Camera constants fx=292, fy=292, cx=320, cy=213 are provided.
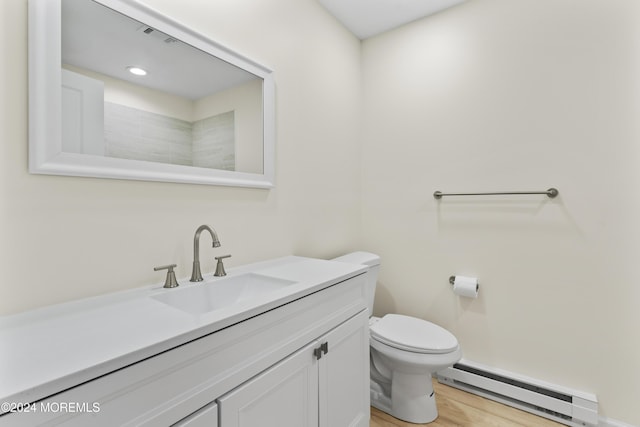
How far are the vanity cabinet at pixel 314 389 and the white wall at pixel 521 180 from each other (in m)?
0.89

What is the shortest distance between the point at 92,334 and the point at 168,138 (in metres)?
0.72

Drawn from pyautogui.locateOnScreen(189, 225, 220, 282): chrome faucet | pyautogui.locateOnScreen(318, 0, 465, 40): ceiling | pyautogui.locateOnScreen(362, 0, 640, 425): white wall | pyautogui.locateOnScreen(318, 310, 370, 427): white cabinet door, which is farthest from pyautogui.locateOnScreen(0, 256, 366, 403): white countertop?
pyautogui.locateOnScreen(318, 0, 465, 40): ceiling

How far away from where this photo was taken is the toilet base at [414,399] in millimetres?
1549

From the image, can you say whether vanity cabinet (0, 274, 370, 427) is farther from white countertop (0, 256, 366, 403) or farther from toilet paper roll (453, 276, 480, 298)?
toilet paper roll (453, 276, 480, 298)

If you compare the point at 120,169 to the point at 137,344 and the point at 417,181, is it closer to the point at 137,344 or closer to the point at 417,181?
the point at 137,344

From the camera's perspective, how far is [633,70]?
1414 millimetres

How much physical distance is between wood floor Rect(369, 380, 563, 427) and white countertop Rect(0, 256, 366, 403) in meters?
1.08

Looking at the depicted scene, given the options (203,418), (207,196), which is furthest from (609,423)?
(207,196)

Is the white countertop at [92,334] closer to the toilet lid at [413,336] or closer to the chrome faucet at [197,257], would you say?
the chrome faucet at [197,257]

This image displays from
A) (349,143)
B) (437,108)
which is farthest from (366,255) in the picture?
(437,108)

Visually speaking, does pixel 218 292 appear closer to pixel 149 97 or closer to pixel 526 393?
pixel 149 97

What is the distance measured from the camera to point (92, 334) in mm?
673

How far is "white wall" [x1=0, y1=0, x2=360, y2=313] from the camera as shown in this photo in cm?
80

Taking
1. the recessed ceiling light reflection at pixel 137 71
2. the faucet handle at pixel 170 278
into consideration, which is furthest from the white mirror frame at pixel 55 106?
the faucet handle at pixel 170 278
